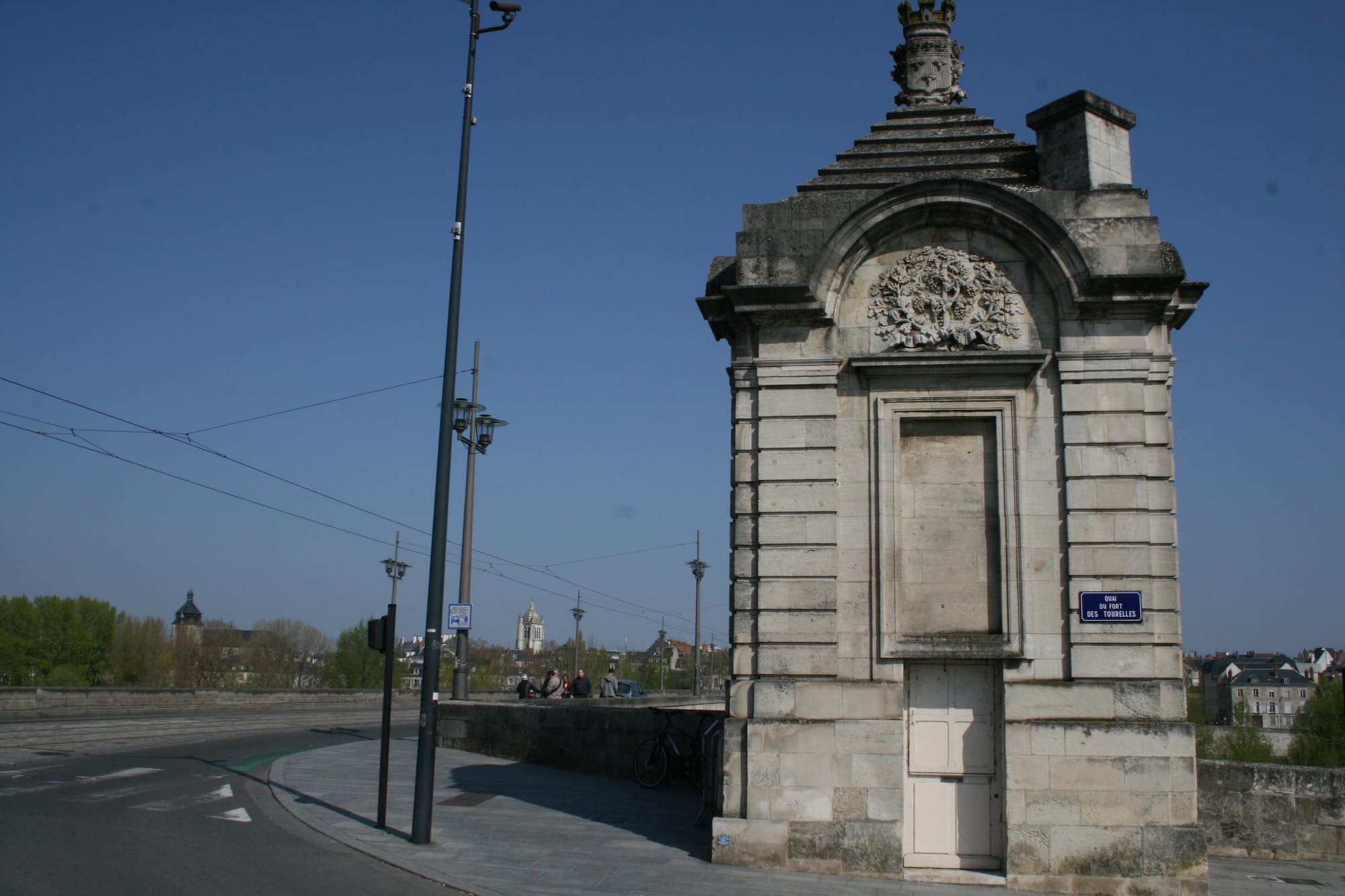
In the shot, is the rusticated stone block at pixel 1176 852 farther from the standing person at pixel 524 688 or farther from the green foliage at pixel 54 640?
the green foliage at pixel 54 640

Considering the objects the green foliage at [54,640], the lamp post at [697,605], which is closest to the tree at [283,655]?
the green foliage at [54,640]

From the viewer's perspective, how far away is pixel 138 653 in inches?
2825

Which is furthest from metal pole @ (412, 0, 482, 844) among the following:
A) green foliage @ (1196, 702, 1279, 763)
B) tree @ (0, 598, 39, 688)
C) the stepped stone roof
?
tree @ (0, 598, 39, 688)

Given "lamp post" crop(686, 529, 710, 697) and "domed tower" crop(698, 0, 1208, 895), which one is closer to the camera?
"domed tower" crop(698, 0, 1208, 895)

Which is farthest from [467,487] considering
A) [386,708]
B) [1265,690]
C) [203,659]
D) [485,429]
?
[1265,690]

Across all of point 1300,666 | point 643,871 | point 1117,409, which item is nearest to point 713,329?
point 1117,409

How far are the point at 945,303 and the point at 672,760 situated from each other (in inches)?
344

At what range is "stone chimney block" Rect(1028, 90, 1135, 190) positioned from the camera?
11797 mm

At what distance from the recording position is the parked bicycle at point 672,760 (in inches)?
653

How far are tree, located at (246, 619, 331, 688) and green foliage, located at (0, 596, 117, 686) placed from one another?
15888 millimetres

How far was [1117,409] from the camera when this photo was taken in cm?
1106

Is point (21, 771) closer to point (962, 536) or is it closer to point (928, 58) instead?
point (962, 536)

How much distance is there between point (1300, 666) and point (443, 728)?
18045cm

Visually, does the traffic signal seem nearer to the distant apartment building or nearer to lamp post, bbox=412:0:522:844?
lamp post, bbox=412:0:522:844
